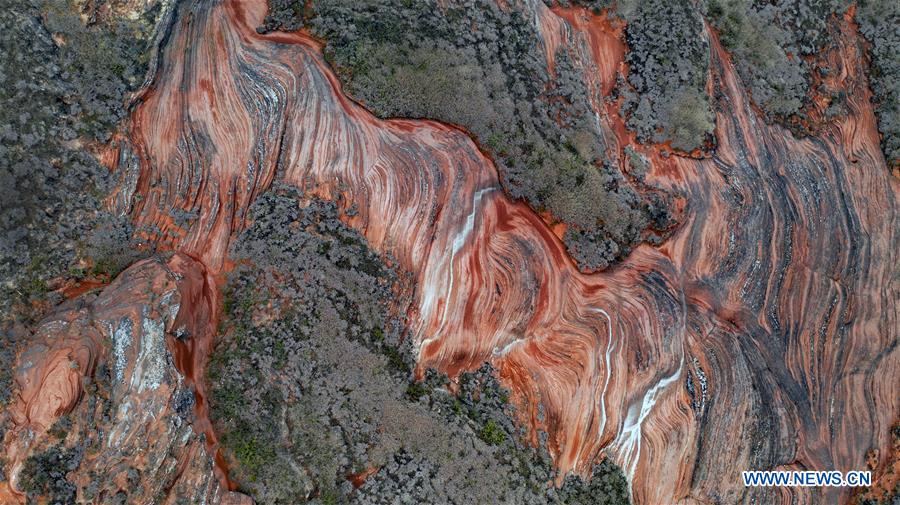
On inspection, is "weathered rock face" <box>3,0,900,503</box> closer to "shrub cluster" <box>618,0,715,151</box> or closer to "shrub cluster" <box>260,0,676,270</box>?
"shrub cluster" <box>260,0,676,270</box>

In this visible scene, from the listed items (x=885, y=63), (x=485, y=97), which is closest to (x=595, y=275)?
(x=485, y=97)

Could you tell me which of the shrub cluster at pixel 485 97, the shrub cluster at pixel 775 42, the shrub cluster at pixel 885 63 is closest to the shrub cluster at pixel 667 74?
the shrub cluster at pixel 775 42

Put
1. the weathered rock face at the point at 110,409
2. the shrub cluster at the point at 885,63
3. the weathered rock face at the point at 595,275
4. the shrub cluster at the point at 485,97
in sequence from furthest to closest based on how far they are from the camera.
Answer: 1. the shrub cluster at the point at 885,63
2. the shrub cluster at the point at 485,97
3. the weathered rock face at the point at 595,275
4. the weathered rock face at the point at 110,409

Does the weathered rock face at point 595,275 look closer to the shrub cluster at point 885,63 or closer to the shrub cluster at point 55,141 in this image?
the shrub cluster at point 55,141

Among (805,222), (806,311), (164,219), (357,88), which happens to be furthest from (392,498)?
(805,222)

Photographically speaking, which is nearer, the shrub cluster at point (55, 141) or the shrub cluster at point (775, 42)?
the shrub cluster at point (55, 141)
